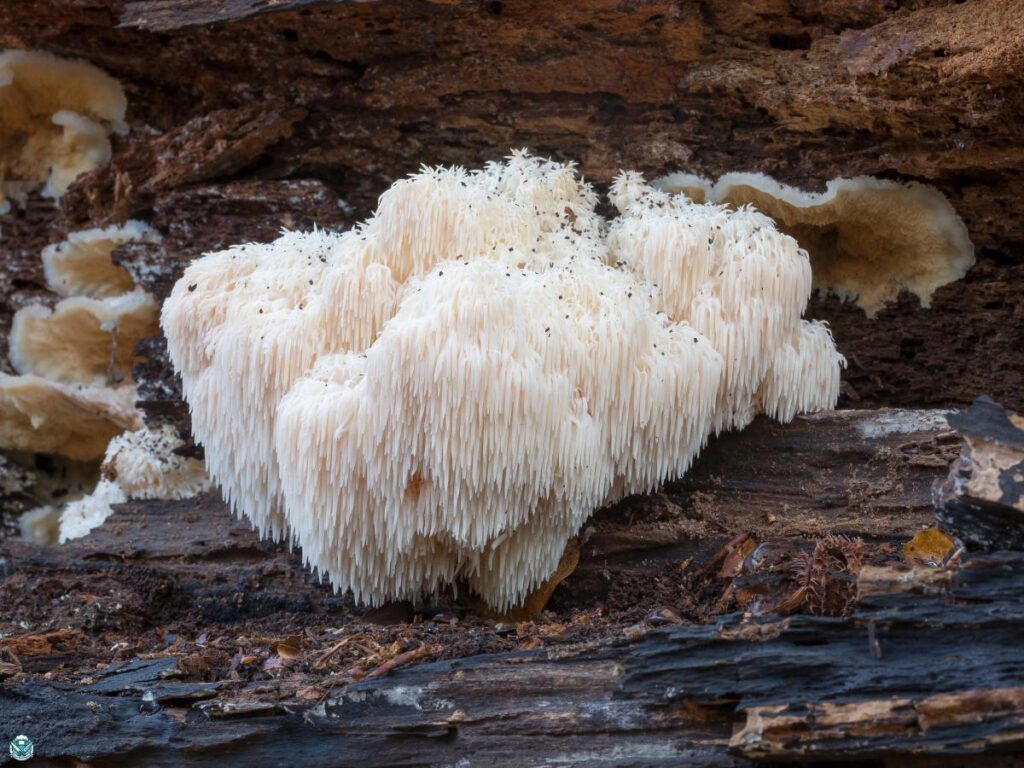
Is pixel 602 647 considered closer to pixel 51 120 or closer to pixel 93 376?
pixel 93 376

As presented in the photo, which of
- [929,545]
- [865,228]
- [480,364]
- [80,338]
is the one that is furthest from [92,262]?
[929,545]

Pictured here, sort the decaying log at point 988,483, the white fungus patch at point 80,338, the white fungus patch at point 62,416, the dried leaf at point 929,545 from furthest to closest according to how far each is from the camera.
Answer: the white fungus patch at point 62,416 < the white fungus patch at point 80,338 < the dried leaf at point 929,545 < the decaying log at point 988,483

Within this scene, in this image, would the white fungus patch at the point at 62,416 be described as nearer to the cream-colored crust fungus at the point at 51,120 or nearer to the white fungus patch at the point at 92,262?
the white fungus patch at the point at 92,262

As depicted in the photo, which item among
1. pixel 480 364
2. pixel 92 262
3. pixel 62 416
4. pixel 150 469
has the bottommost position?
A: pixel 150 469

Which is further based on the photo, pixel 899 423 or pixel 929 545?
pixel 899 423

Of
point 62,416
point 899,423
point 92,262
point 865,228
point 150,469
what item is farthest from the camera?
point 62,416

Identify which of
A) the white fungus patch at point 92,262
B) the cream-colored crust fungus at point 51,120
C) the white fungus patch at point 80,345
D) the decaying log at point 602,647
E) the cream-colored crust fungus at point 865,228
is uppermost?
the cream-colored crust fungus at point 51,120

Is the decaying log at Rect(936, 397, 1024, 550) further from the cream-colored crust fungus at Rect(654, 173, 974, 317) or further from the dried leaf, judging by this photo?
the cream-colored crust fungus at Rect(654, 173, 974, 317)

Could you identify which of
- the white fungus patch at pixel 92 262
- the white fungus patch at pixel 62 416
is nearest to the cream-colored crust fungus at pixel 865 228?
the white fungus patch at pixel 92 262
